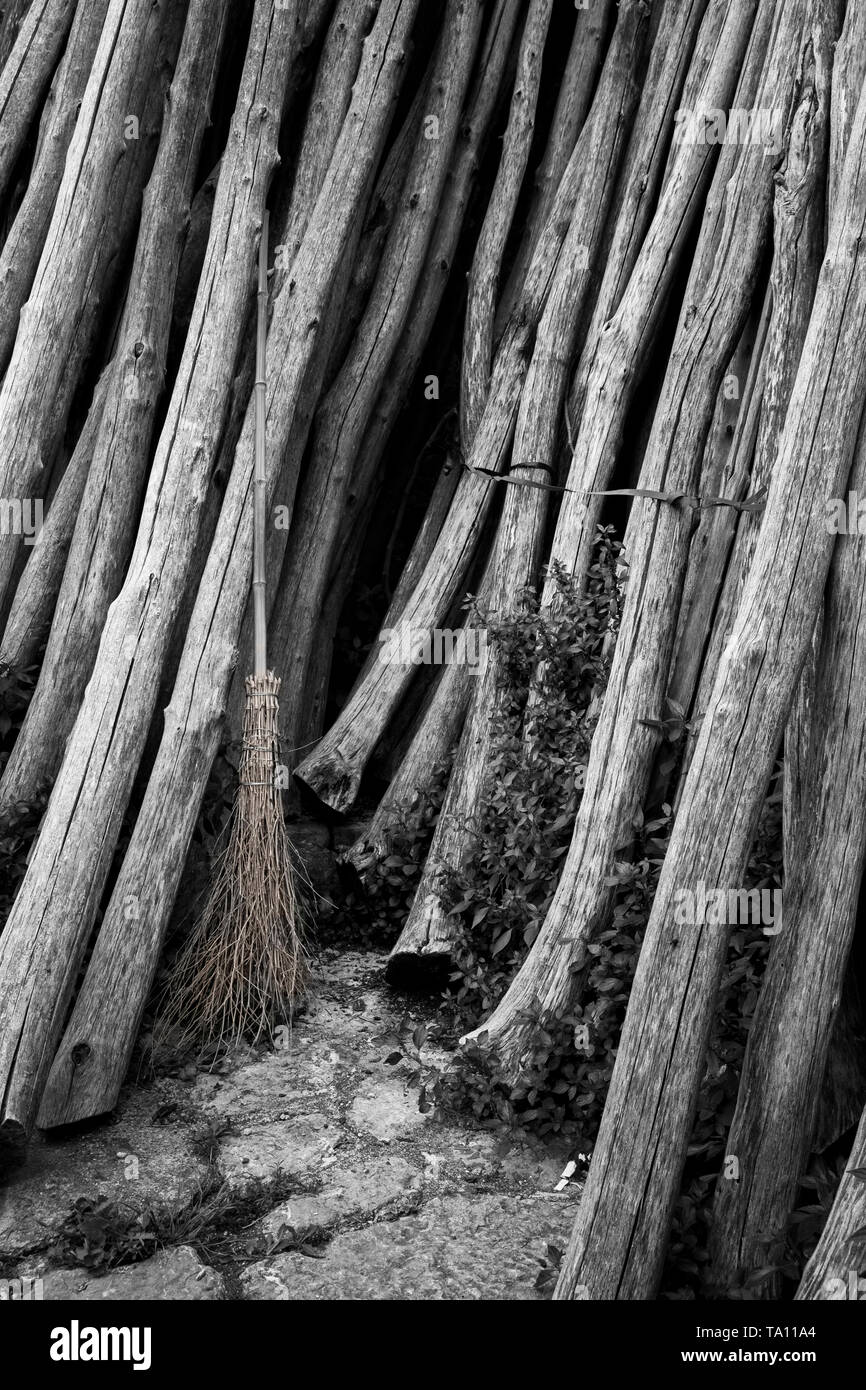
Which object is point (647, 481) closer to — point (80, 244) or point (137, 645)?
point (137, 645)

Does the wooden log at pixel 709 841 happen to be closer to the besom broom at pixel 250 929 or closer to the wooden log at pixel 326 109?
the besom broom at pixel 250 929

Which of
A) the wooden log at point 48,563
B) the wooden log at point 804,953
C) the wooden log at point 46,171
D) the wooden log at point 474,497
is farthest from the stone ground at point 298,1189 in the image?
the wooden log at point 46,171

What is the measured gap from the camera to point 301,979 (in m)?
4.30

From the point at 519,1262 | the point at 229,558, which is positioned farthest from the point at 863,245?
the point at 519,1262

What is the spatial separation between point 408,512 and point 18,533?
191 cm

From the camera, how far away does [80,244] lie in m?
4.88

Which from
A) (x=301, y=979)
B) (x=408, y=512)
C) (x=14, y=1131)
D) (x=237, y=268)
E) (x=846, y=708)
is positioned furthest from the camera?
(x=408, y=512)

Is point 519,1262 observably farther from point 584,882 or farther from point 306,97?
point 306,97

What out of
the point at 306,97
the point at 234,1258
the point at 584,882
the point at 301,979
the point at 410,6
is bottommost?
the point at 234,1258

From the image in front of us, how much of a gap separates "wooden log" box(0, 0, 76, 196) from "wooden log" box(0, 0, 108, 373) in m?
0.10

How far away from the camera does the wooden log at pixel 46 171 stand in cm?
516

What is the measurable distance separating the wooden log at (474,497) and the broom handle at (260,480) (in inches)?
22.1

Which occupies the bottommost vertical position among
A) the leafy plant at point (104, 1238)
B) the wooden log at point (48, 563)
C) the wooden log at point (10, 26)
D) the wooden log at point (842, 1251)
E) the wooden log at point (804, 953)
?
the leafy plant at point (104, 1238)

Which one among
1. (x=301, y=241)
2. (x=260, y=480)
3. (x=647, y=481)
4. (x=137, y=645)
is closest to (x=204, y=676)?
(x=137, y=645)
